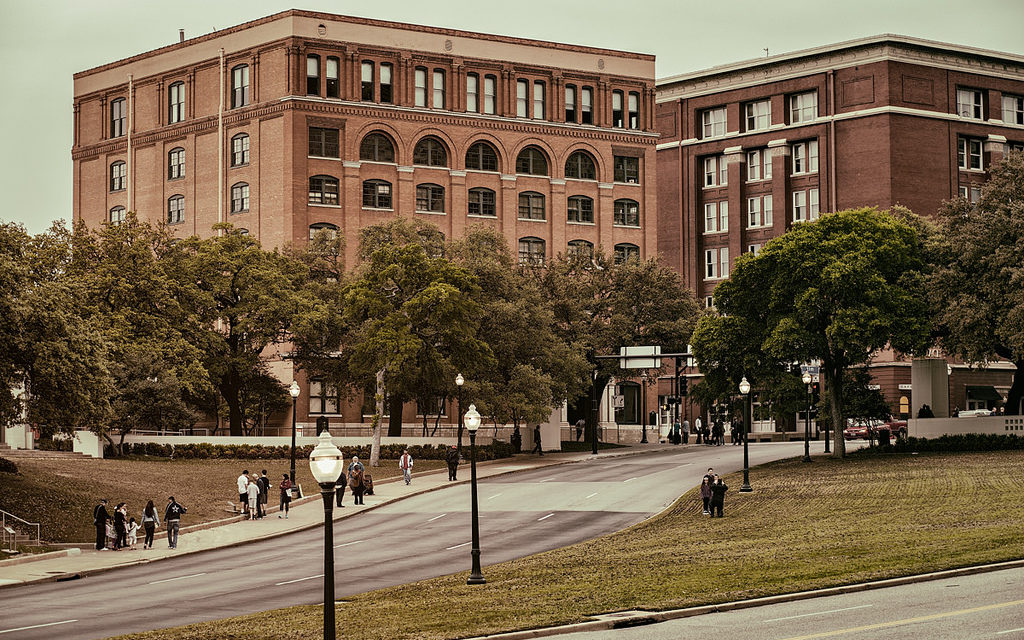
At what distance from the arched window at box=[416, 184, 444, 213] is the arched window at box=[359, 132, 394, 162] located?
2.94 meters

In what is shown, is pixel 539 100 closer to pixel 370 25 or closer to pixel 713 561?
pixel 370 25

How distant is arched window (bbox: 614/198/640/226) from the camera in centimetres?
10500

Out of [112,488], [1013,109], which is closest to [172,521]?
[112,488]

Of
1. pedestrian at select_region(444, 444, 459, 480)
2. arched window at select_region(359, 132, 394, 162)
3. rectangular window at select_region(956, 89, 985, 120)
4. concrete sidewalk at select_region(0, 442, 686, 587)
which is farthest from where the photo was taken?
rectangular window at select_region(956, 89, 985, 120)

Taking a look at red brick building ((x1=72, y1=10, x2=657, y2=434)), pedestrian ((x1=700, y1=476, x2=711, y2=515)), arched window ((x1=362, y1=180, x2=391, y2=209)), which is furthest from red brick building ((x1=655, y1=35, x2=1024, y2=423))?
pedestrian ((x1=700, y1=476, x2=711, y2=515))

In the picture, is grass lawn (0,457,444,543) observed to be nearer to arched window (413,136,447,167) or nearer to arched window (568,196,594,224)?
arched window (413,136,447,167)

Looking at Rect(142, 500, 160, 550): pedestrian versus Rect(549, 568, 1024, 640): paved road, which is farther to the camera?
Rect(142, 500, 160, 550): pedestrian

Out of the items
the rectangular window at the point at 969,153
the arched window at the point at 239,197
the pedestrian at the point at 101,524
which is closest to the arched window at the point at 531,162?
the arched window at the point at 239,197

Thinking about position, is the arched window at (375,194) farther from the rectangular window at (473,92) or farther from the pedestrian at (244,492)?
the pedestrian at (244,492)

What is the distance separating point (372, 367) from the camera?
225 feet

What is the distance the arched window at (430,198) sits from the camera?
3829 inches

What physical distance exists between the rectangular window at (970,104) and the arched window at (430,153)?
42941mm

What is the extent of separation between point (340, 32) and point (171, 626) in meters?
71.4

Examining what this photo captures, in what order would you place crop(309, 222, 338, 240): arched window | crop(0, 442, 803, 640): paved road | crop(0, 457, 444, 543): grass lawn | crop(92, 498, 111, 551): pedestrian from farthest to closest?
1. crop(309, 222, 338, 240): arched window
2. crop(0, 457, 444, 543): grass lawn
3. crop(92, 498, 111, 551): pedestrian
4. crop(0, 442, 803, 640): paved road
